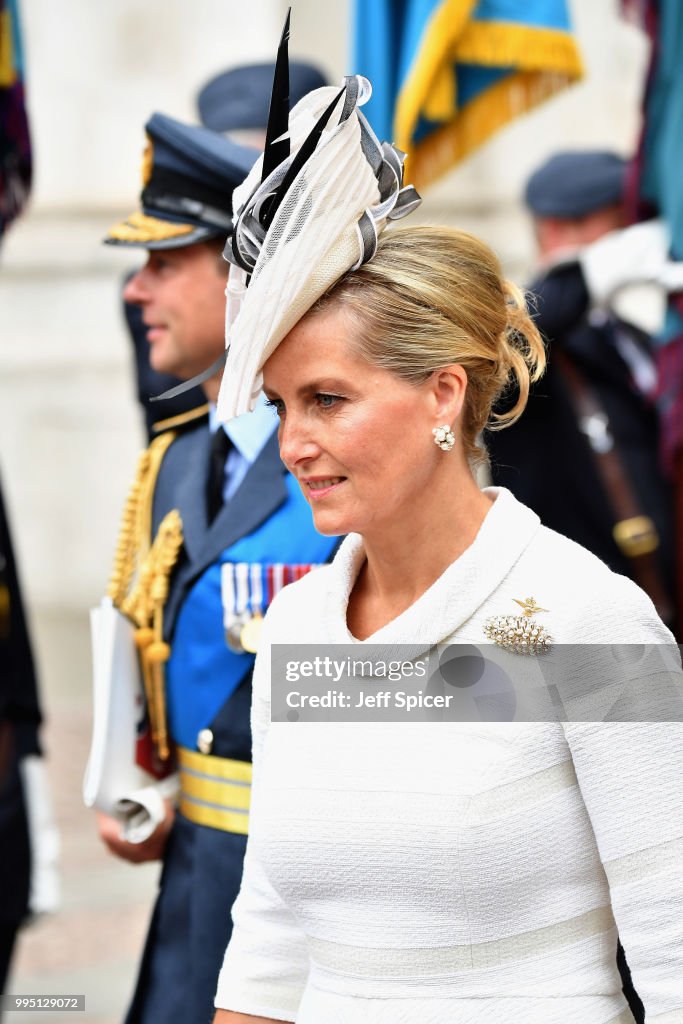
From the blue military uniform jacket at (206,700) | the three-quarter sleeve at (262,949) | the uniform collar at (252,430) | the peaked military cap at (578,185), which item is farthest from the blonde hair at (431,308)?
the peaked military cap at (578,185)

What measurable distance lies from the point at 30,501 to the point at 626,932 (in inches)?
279

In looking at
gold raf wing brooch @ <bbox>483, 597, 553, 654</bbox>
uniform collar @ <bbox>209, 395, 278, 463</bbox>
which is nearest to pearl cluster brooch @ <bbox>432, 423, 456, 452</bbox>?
gold raf wing brooch @ <bbox>483, 597, 553, 654</bbox>

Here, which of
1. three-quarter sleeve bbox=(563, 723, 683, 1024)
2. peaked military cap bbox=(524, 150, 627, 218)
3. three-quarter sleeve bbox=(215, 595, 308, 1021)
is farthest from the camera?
peaked military cap bbox=(524, 150, 627, 218)

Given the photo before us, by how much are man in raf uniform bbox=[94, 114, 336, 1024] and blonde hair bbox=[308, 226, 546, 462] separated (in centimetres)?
78

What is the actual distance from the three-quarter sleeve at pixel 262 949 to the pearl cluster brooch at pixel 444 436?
37 centimetres

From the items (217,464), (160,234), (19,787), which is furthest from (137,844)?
(160,234)

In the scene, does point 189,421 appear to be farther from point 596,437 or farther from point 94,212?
point 94,212

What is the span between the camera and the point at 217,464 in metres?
2.92

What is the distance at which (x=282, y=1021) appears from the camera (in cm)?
203

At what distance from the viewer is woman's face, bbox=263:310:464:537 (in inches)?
72.2

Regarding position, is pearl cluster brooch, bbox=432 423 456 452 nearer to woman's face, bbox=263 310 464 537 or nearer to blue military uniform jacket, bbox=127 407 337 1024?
woman's face, bbox=263 310 464 537

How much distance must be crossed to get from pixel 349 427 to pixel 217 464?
1.10m

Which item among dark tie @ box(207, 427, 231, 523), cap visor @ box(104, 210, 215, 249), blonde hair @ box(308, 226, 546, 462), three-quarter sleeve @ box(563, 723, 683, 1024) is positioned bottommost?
dark tie @ box(207, 427, 231, 523)

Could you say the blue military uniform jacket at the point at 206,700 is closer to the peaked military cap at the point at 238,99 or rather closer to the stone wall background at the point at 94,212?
the peaked military cap at the point at 238,99
